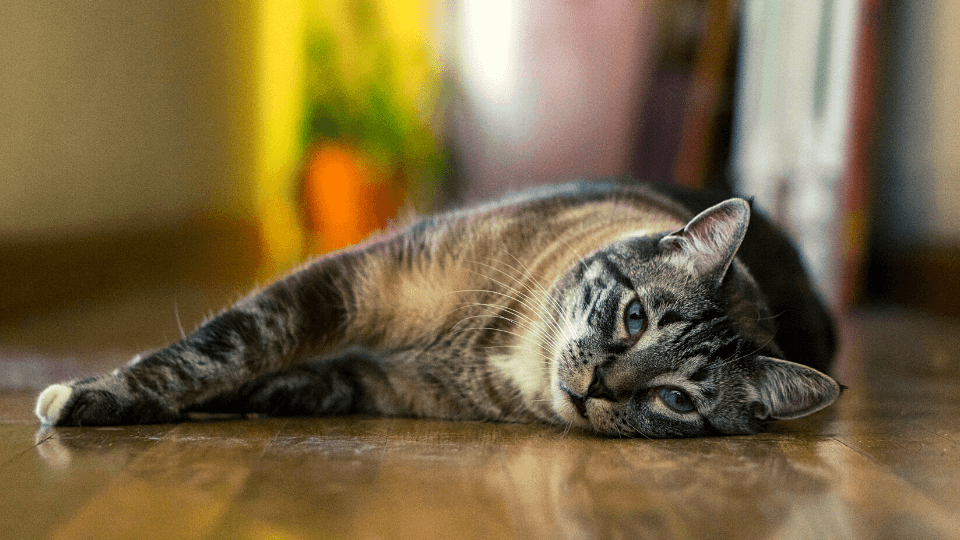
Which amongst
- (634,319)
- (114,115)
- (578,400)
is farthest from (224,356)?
(114,115)

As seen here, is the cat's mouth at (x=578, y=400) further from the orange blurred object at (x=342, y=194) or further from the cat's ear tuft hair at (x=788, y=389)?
the orange blurred object at (x=342, y=194)

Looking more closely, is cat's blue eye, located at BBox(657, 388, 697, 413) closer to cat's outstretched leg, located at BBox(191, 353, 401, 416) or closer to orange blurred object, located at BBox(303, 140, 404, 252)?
cat's outstretched leg, located at BBox(191, 353, 401, 416)

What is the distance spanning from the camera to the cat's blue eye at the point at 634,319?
4.64ft

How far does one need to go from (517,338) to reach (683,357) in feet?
1.28

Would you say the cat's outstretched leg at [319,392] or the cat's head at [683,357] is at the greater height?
the cat's head at [683,357]

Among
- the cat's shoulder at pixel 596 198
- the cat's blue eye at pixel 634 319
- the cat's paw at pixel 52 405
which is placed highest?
the cat's shoulder at pixel 596 198

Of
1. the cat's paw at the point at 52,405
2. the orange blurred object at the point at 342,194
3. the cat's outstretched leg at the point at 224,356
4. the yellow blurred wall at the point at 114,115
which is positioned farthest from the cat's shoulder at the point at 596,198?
the orange blurred object at the point at 342,194

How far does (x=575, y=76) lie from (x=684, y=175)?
3.60ft

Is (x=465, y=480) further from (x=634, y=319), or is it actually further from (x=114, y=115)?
(x=114, y=115)

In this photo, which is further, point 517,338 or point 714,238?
point 517,338

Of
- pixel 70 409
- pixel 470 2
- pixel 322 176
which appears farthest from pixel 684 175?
pixel 70 409

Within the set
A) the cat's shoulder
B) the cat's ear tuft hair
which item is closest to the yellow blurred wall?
the cat's shoulder

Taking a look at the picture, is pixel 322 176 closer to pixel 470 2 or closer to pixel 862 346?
pixel 470 2

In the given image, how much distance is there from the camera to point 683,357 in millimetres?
1375
